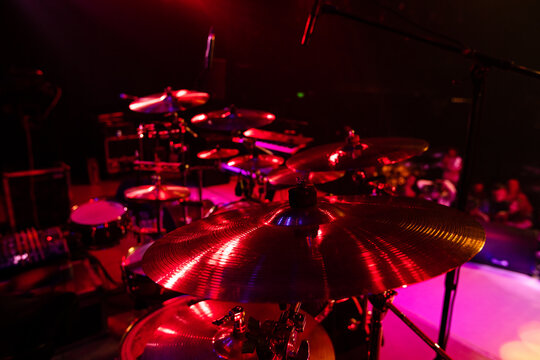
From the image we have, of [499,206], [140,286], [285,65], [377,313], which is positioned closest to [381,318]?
[377,313]

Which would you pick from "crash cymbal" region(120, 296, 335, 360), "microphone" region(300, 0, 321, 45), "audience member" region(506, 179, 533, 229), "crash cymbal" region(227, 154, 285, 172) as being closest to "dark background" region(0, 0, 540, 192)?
"audience member" region(506, 179, 533, 229)

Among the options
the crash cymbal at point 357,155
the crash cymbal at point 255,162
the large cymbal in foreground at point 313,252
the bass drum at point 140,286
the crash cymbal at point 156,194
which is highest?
the crash cymbal at point 357,155

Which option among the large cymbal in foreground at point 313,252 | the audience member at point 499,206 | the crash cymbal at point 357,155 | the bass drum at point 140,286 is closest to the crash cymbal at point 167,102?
the bass drum at point 140,286

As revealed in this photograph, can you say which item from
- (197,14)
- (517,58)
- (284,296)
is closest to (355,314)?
(284,296)

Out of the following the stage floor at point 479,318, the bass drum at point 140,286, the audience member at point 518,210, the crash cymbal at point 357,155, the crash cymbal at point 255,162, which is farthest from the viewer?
the audience member at point 518,210

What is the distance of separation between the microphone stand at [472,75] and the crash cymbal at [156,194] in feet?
6.62

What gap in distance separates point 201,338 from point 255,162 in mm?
2162

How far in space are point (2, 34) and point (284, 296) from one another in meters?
7.01

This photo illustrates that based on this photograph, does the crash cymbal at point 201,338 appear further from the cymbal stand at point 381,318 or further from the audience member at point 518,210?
the audience member at point 518,210

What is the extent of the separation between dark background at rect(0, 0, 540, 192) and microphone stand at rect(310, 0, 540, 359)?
392cm

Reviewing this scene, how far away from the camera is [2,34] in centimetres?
577

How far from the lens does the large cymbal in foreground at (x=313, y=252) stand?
767 mm

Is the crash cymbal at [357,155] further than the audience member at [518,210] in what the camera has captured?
No

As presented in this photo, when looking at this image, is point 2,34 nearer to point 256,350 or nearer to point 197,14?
point 197,14
